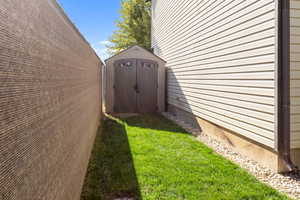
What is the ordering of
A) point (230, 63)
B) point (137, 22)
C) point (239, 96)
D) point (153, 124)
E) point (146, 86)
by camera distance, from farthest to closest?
point (137, 22)
point (146, 86)
point (153, 124)
point (230, 63)
point (239, 96)

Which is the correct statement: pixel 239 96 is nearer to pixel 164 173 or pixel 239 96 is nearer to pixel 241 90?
pixel 241 90

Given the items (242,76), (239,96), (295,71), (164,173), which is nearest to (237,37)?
(242,76)

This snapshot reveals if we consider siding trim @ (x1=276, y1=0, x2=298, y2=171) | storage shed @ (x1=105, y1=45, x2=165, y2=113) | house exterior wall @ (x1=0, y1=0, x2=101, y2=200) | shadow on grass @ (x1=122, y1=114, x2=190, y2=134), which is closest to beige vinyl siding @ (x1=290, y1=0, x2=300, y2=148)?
siding trim @ (x1=276, y1=0, x2=298, y2=171)

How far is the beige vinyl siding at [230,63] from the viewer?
314 cm

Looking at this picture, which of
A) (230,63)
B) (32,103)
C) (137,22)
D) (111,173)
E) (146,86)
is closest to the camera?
(32,103)

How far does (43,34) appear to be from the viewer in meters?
1.23

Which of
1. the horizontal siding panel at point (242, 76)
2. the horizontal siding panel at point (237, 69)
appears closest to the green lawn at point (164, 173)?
the horizontal siding panel at point (242, 76)

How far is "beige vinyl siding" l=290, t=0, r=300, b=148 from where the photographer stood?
2.92 meters

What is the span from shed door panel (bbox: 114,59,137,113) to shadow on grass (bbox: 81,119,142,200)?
3467mm

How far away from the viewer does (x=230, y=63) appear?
4.02 m

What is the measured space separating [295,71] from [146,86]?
578 centimetres

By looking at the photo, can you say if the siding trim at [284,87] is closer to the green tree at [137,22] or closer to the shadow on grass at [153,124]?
the shadow on grass at [153,124]

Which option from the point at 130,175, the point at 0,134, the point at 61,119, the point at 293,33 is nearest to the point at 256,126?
the point at 293,33

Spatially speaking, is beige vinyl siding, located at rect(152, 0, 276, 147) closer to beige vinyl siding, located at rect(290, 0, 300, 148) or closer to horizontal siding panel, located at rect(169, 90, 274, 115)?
horizontal siding panel, located at rect(169, 90, 274, 115)
